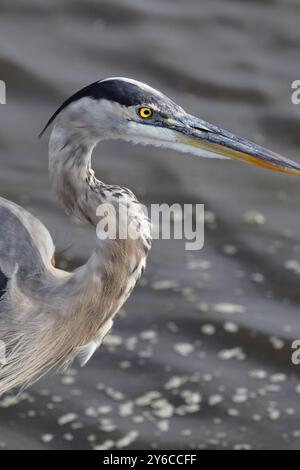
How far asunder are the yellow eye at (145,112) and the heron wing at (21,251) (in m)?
0.61

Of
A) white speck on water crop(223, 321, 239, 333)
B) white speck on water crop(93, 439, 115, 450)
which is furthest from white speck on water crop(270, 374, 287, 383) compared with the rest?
white speck on water crop(93, 439, 115, 450)

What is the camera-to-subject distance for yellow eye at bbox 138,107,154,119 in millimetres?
3453

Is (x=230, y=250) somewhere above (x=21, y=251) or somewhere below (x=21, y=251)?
above

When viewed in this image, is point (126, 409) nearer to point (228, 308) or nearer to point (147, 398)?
point (147, 398)

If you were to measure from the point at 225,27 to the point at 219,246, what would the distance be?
7.35ft

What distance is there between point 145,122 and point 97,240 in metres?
0.40

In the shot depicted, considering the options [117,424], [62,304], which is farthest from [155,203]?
[62,304]

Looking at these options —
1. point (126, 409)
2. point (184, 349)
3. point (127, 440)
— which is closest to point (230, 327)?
point (184, 349)

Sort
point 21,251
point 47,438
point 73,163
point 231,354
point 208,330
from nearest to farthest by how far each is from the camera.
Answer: point 73,163 < point 21,251 < point 47,438 < point 231,354 < point 208,330

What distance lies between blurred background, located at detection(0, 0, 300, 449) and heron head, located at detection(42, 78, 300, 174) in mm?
1355

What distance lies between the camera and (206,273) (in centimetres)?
532

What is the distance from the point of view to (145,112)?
11.4ft

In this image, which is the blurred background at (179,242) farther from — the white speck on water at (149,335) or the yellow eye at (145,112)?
the yellow eye at (145,112)

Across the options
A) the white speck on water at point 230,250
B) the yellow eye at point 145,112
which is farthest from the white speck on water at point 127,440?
the yellow eye at point 145,112
